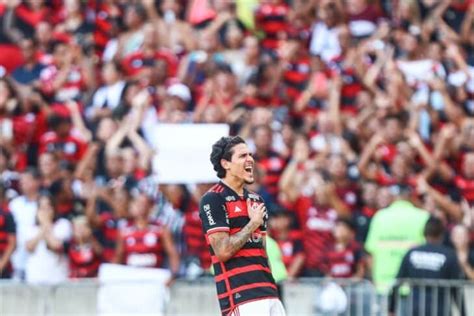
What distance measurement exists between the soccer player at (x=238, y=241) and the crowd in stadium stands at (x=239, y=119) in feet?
17.1

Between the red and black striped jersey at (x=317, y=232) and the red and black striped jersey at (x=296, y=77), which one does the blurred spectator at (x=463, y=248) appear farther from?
the red and black striped jersey at (x=296, y=77)

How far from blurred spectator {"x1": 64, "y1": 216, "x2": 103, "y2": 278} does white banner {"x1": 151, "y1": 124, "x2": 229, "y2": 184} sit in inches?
41.4

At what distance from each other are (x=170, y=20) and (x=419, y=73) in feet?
11.6

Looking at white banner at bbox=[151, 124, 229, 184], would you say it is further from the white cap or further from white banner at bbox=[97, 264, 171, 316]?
the white cap

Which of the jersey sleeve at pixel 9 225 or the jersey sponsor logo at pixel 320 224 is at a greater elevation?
the jersey sleeve at pixel 9 225

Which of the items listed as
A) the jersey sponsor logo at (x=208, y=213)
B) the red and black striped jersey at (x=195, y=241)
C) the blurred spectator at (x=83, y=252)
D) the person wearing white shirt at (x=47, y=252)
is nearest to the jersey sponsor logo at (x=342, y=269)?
the red and black striped jersey at (x=195, y=241)

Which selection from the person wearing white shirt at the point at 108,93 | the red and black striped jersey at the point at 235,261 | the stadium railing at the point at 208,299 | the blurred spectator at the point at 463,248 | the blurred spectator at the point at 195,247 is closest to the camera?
the red and black striped jersey at the point at 235,261

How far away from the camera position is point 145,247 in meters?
16.0

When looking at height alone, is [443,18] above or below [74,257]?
above

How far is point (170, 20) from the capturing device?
19.9 metres

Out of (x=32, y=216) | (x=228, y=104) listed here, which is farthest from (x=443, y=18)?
(x=32, y=216)

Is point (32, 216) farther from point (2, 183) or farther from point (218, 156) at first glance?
point (218, 156)

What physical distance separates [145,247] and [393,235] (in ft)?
8.85

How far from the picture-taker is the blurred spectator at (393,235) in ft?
50.0
